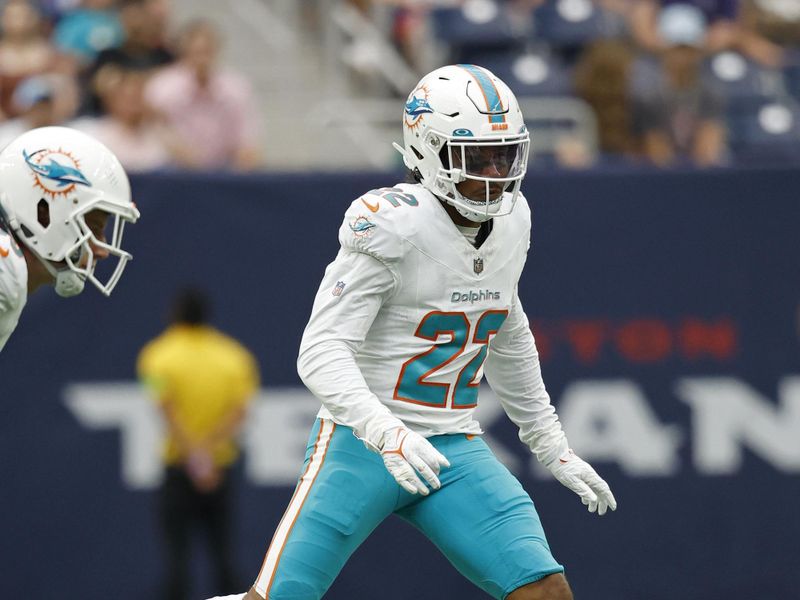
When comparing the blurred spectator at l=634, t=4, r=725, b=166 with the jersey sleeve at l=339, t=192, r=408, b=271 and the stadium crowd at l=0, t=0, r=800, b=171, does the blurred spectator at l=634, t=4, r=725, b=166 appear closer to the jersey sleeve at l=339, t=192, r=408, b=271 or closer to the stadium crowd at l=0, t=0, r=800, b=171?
the stadium crowd at l=0, t=0, r=800, b=171

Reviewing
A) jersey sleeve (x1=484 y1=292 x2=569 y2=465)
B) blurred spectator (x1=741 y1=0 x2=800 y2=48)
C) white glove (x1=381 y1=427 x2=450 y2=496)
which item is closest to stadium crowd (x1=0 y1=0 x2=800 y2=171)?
blurred spectator (x1=741 y1=0 x2=800 y2=48)

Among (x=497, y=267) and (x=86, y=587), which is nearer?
(x=497, y=267)

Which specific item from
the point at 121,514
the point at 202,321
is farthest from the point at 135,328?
the point at 121,514

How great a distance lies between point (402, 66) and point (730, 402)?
323 cm

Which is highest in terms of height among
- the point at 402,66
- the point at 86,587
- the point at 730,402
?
the point at 402,66

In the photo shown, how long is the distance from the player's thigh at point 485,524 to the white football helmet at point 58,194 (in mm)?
1113

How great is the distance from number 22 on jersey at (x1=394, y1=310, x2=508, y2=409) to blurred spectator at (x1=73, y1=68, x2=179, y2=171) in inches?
147

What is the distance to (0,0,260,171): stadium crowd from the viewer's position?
779 centimetres

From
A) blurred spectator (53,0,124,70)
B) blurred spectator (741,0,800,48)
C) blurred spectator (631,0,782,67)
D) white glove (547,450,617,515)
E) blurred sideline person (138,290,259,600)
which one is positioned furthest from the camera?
blurred spectator (741,0,800,48)

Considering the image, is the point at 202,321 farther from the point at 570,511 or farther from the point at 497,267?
the point at 497,267

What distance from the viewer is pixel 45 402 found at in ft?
23.1

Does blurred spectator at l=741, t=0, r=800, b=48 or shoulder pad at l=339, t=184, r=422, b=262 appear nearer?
shoulder pad at l=339, t=184, r=422, b=262

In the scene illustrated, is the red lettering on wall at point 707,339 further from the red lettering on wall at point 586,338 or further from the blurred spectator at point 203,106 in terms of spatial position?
the blurred spectator at point 203,106

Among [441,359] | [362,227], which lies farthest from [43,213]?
[441,359]
